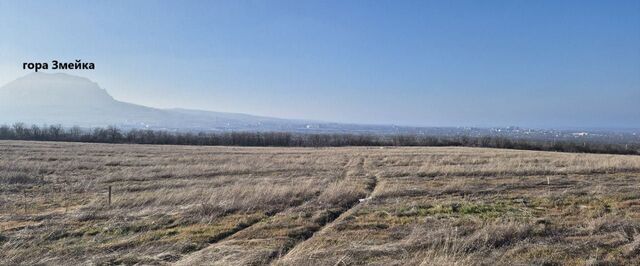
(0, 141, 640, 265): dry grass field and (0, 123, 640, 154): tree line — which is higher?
(0, 123, 640, 154): tree line

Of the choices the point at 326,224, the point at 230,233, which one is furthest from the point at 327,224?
the point at 230,233

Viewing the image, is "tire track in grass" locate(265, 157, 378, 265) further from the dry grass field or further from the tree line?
the tree line

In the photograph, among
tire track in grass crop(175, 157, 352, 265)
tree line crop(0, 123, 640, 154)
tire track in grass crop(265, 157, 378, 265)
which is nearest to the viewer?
tire track in grass crop(175, 157, 352, 265)

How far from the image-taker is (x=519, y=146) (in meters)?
82.4

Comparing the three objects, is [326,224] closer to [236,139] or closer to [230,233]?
[230,233]

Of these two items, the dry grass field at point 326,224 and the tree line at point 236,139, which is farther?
the tree line at point 236,139

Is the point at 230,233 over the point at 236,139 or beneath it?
beneath

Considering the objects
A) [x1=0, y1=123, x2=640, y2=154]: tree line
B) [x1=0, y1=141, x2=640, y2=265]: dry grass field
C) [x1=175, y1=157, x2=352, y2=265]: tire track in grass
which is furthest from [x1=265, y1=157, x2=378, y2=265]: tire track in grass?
[x1=0, y1=123, x2=640, y2=154]: tree line

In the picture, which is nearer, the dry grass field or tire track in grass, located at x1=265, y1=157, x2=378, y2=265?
the dry grass field

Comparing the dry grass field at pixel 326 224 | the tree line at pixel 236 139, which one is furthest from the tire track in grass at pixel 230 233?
the tree line at pixel 236 139

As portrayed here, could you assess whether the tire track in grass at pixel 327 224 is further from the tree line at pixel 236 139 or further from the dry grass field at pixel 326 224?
the tree line at pixel 236 139

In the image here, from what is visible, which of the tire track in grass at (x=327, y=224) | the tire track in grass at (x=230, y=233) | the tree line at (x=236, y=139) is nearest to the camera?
the tire track in grass at (x=230, y=233)

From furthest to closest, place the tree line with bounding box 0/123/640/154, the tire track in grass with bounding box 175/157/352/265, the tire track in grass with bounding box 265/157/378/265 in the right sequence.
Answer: the tree line with bounding box 0/123/640/154, the tire track in grass with bounding box 265/157/378/265, the tire track in grass with bounding box 175/157/352/265

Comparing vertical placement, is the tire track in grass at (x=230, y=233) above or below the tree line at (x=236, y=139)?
below
